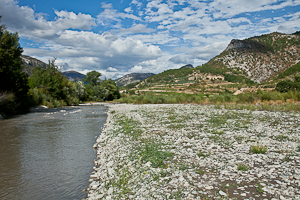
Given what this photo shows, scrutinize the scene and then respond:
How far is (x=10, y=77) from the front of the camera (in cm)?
2998

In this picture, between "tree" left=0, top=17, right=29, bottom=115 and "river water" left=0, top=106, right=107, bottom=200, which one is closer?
"river water" left=0, top=106, right=107, bottom=200

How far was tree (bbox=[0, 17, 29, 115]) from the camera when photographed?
88.2 feet

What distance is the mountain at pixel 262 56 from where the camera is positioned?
435 ft

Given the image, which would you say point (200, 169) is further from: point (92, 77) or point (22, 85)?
point (92, 77)

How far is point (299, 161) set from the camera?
668cm

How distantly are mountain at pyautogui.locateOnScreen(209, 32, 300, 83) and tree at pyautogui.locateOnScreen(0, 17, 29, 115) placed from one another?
142 m

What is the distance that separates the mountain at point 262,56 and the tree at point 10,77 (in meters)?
142

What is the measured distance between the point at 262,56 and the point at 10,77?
524 feet

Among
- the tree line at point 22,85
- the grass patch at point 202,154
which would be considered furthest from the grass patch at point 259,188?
the tree line at point 22,85

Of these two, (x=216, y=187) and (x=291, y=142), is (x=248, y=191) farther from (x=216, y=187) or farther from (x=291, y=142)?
(x=291, y=142)

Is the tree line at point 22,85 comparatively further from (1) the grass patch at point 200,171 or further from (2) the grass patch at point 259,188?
(2) the grass patch at point 259,188

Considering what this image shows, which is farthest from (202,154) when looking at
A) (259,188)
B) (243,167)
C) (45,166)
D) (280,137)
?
(45,166)

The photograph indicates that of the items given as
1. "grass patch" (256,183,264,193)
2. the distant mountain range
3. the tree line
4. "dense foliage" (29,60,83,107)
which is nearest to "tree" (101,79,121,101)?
the tree line

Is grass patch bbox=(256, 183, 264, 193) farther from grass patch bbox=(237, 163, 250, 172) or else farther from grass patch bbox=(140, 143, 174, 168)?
grass patch bbox=(140, 143, 174, 168)
